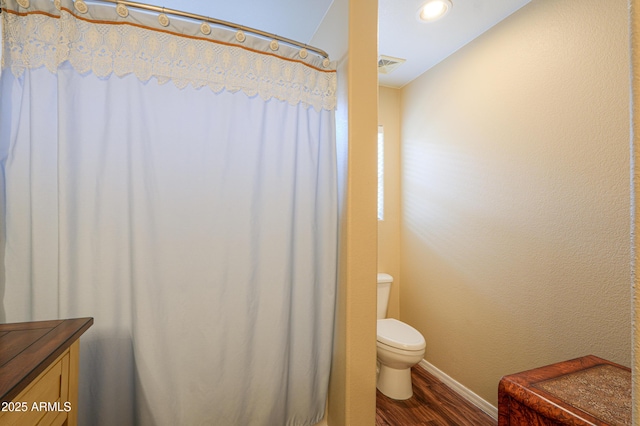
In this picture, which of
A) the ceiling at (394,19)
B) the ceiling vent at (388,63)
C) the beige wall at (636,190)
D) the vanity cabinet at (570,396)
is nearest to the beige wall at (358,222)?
the ceiling at (394,19)

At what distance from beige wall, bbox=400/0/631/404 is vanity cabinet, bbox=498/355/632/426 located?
0.27 metres

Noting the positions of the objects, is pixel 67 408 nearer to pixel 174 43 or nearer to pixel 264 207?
pixel 264 207

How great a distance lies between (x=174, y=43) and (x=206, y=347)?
1390 millimetres

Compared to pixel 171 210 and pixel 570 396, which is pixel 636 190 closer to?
pixel 570 396

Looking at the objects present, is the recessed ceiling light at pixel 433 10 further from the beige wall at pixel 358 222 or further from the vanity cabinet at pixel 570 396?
the vanity cabinet at pixel 570 396

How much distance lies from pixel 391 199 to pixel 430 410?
161cm

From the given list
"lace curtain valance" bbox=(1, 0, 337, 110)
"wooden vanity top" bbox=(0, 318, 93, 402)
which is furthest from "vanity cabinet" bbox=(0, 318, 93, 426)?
"lace curtain valance" bbox=(1, 0, 337, 110)

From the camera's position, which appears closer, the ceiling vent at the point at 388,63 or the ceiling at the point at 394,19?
the ceiling at the point at 394,19

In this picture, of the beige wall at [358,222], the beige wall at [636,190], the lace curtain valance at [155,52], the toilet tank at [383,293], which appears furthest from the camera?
the toilet tank at [383,293]

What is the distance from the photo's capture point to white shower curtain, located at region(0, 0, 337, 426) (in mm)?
1097

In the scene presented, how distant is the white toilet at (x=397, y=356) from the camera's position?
6.04 feet

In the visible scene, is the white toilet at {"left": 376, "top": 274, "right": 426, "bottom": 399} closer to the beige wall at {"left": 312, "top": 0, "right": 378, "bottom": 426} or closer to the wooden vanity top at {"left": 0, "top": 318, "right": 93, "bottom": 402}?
the beige wall at {"left": 312, "top": 0, "right": 378, "bottom": 426}

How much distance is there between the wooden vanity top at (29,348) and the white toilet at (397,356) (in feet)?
5.42

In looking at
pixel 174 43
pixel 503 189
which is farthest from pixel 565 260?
pixel 174 43
